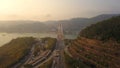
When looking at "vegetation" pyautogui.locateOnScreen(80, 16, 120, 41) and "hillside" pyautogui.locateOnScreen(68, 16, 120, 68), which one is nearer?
"hillside" pyautogui.locateOnScreen(68, 16, 120, 68)

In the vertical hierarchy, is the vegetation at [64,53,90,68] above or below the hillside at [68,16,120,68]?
below

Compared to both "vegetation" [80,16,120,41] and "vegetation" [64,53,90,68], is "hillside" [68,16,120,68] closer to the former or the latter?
"vegetation" [80,16,120,41]

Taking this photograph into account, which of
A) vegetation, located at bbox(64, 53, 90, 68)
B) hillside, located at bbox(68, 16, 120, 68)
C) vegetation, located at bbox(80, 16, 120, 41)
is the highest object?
vegetation, located at bbox(80, 16, 120, 41)

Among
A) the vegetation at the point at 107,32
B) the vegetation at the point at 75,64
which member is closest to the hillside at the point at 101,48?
the vegetation at the point at 107,32

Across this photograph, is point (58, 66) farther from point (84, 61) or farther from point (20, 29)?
point (20, 29)

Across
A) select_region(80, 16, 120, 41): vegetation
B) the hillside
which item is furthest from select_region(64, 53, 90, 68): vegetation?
select_region(80, 16, 120, 41): vegetation

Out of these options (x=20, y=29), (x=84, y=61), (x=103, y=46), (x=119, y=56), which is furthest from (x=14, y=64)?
(x=20, y=29)

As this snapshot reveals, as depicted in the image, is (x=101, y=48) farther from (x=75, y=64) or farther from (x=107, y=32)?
(x=75, y=64)

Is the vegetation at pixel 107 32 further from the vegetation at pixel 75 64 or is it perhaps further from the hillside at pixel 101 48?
the vegetation at pixel 75 64

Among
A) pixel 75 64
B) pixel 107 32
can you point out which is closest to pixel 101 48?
pixel 107 32
